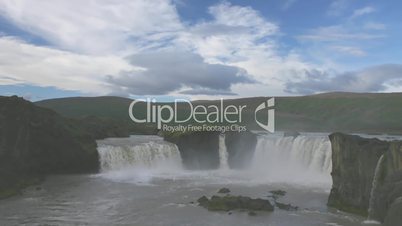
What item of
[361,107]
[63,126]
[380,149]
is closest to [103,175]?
[63,126]

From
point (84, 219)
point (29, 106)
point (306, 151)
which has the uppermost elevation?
point (29, 106)

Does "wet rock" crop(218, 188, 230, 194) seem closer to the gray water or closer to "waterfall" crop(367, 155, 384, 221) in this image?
the gray water

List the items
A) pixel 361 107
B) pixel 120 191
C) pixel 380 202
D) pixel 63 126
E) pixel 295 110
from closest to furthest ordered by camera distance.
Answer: pixel 380 202
pixel 120 191
pixel 63 126
pixel 361 107
pixel 295 110

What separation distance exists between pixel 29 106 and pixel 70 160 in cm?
618

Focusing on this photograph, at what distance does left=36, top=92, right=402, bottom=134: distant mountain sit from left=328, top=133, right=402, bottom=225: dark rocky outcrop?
289 feet

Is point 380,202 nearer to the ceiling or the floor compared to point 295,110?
nearer to the floor

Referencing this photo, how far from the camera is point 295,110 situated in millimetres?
175875

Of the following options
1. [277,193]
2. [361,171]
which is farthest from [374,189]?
[277,193]

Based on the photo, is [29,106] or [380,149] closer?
[380,149]

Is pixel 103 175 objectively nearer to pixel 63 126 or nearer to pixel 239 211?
pixel 63 126

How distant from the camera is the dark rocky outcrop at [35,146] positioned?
37000mm

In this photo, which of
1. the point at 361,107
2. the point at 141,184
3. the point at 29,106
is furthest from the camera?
the point at 361,107

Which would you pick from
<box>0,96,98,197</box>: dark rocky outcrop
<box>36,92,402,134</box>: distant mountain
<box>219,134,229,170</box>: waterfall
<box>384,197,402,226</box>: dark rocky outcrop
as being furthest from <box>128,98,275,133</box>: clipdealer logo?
<box>384,197,402,226</box>: dark rocky outcrop

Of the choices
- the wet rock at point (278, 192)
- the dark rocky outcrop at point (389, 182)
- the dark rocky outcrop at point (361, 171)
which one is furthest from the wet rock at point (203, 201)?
the dark rocky outcrop at point (389, 182)
